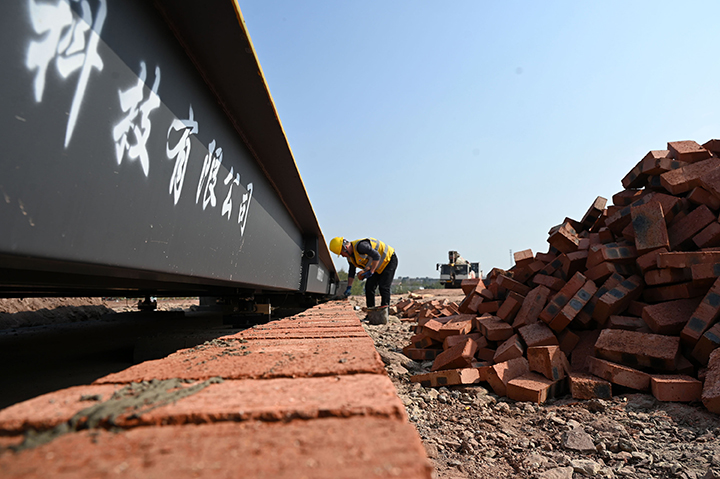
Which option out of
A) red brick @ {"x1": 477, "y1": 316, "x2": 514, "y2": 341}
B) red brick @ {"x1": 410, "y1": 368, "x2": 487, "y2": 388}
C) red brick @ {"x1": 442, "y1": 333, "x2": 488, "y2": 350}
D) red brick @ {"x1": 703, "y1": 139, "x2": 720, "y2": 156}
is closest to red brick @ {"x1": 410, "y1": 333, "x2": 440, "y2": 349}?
red brick @ {"x1": 442, "y1": 333, "x2": 488, "y2": 350}

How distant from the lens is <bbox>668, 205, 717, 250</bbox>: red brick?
4.08 m

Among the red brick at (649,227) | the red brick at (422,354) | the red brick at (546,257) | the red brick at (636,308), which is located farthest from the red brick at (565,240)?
the red brick at (422,354)

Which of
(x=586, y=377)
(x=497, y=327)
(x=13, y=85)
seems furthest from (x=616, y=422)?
(x=13, y=85)

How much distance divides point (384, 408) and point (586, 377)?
3.32 metres

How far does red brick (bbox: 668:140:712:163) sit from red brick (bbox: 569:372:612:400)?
10.8 feet

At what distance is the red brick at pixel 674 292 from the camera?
147 inches

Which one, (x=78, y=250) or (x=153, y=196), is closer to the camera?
(x=78, y=250)

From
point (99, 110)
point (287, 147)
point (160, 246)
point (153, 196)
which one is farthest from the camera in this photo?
point (287, 147)

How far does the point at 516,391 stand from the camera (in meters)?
3.40

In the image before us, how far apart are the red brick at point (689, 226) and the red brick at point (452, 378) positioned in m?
2.62

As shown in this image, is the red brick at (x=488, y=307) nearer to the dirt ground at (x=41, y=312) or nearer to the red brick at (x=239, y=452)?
the red brick at (x=239, y=452)

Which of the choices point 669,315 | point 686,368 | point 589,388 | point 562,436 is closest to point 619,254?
point 669,315

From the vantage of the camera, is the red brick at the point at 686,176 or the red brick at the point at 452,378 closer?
the red brick at the point at 452,378

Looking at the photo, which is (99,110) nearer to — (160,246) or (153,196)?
(153,196)
